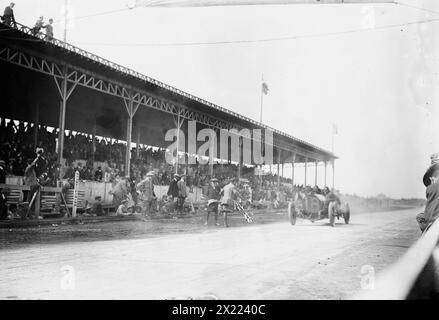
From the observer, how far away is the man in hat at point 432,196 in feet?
16.0

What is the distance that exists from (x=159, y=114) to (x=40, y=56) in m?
9.44

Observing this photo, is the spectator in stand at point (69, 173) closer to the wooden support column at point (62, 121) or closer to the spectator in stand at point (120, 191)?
the wooden support column at point (62, 121)

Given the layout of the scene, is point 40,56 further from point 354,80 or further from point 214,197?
point 354,80

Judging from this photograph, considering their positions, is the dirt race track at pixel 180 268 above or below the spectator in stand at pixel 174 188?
below

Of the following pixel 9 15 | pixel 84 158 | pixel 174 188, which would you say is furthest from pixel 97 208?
pixel 9 15

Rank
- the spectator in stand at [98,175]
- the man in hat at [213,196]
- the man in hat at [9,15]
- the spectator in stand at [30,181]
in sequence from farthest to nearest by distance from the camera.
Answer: the spectator in stand at [98,175], the man in hat at [213,196], the man in hat at [9,15], the spectator in stand at [30,181]

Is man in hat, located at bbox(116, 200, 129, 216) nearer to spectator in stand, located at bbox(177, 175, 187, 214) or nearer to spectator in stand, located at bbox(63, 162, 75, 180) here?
spectator in stand, located at bbox(63, 162, 75, 180)

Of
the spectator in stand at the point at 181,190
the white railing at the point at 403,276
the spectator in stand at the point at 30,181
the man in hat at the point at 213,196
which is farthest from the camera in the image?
the spectator in stand at the point at 181,190

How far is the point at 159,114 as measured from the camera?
22.8m

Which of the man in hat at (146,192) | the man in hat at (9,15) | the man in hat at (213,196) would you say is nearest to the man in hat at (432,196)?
the man in hat at (213,196)

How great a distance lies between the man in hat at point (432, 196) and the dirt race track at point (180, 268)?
1.14m

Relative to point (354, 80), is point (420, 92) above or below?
below

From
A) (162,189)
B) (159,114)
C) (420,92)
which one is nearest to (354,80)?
(420,92)

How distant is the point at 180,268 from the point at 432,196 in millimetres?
3325
